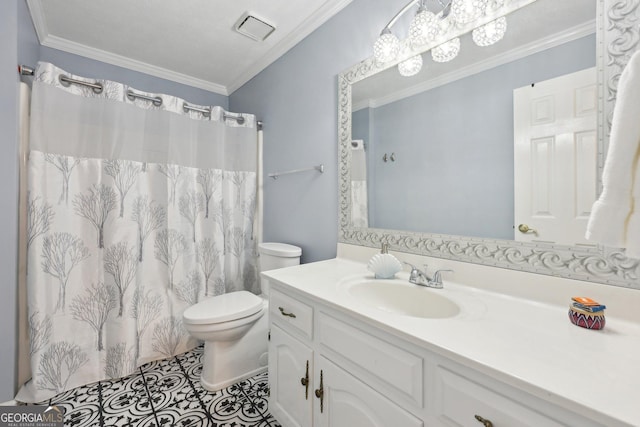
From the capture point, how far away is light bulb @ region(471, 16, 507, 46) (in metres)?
1.00

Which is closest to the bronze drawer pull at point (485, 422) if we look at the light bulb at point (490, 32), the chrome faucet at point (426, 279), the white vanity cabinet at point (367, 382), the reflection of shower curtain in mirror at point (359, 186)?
the white vanity cabinet at point (367, 382)

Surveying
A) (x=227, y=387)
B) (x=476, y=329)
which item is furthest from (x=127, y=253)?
(x=476, y=329)

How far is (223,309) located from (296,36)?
1.89 m

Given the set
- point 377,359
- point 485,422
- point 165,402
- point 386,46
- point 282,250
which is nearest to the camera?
point 485,422

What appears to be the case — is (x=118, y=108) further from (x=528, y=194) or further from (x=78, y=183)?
(x=528, y=194)

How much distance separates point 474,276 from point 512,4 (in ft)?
3.27

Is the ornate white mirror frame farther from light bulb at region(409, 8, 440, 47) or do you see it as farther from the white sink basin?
light bulb at region(409, 8, 440, 47)

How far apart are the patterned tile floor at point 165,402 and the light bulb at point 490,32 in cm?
192

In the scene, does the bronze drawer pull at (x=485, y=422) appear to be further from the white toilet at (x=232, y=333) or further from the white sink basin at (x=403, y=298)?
the white toilet at (x=232, y=333)

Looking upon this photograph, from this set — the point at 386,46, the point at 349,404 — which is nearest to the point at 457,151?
the point at 386,46

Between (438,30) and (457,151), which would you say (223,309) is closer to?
(457,151)

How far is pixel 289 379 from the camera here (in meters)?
1.15

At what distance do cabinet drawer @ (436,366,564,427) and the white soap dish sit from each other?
54 cm

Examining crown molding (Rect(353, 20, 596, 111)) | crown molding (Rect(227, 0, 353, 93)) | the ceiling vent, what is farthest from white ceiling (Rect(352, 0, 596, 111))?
the ceiling vent
